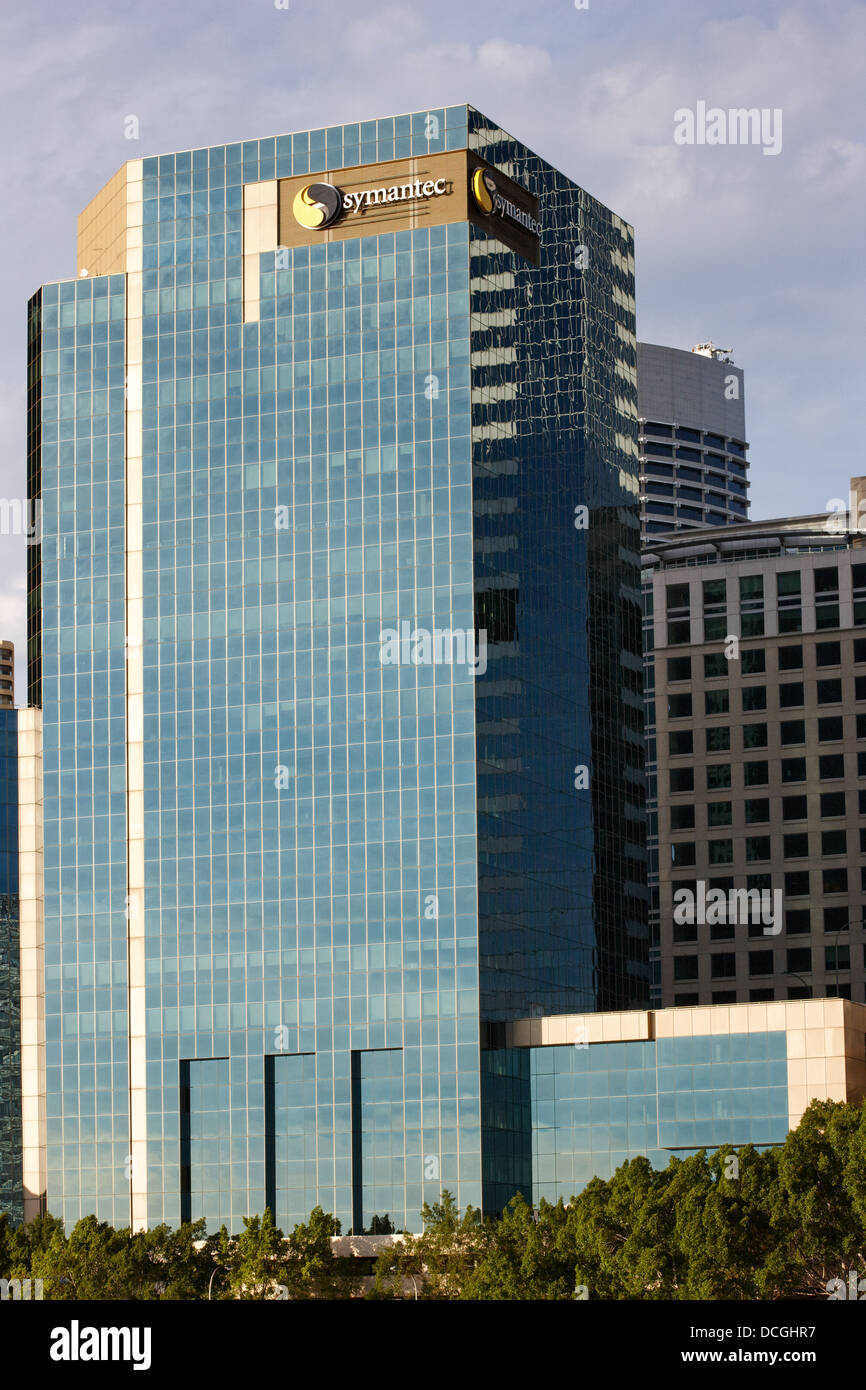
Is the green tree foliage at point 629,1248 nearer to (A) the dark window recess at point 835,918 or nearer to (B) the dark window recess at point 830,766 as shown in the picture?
(A) the dark window recess at point 835,918

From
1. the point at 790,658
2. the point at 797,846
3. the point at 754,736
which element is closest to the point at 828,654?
the point at 790,658

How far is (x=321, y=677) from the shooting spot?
130 m

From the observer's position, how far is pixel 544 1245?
302 ft

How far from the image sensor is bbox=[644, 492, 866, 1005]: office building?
184 meters

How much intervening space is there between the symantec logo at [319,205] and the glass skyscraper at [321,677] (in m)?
0.30

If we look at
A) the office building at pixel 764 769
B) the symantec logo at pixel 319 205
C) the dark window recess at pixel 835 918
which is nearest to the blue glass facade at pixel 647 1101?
the symantec logo at pixel 319 205

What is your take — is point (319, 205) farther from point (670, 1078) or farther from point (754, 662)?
point (754, 662)

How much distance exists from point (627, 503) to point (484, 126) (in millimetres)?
29343

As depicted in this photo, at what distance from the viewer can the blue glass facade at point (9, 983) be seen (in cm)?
13300

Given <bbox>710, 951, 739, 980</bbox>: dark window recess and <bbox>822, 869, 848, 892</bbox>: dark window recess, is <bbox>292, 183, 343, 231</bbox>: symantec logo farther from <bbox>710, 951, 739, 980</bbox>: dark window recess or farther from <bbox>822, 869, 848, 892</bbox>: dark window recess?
<bbox>710, 951, 739, 980</bbox>: dark window recess

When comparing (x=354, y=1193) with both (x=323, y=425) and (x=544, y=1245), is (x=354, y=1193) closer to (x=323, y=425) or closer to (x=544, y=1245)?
(x=544, y=1245)

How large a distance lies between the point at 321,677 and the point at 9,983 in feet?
100

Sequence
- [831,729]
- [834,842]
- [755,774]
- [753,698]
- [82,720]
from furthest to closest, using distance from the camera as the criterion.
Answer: [753,698] → [755,774] → [831,729] → [834,842] → [82,720]
